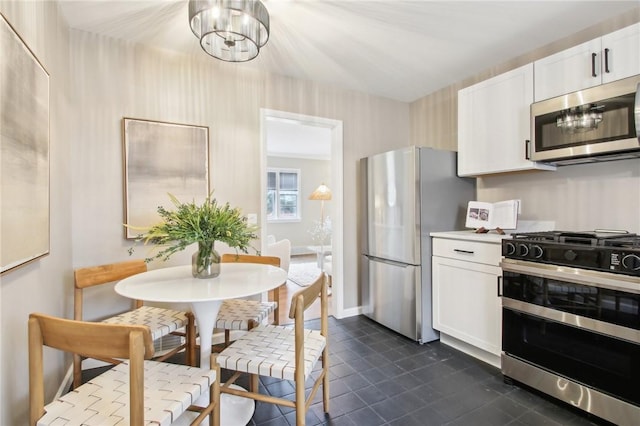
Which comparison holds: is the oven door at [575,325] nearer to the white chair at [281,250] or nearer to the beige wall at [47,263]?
the beige wall at [47,263]

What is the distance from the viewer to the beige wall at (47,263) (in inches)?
45.8

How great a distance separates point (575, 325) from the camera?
1686mm

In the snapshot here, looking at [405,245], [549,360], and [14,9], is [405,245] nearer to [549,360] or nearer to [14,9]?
[549,360]

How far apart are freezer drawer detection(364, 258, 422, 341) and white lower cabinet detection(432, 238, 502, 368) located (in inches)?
6.7

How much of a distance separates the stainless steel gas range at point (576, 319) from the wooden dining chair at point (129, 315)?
6.98 feet

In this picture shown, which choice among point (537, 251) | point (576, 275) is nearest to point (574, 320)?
point (576, 275)

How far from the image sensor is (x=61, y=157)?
1.92m

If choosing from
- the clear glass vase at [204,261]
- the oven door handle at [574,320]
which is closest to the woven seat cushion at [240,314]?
the clear glass vase at [204,261]

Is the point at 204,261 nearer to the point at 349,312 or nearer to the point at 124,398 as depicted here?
the point at 124,398

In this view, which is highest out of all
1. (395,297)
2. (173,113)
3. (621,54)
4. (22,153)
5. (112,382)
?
(621,54)

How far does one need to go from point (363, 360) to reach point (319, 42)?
2526mm

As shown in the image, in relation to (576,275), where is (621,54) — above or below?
above

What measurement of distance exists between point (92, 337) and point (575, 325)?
2.27m

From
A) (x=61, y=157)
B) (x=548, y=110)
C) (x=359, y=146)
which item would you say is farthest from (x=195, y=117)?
(x=548, y=110)
